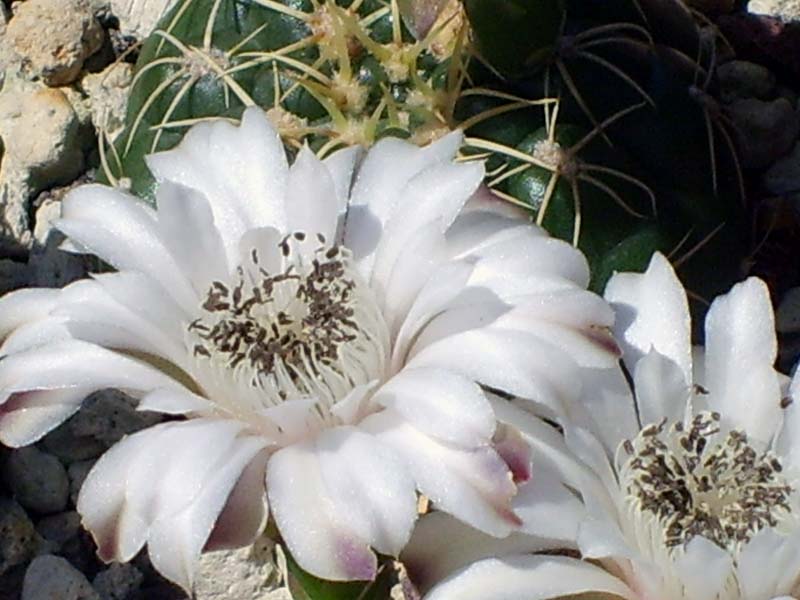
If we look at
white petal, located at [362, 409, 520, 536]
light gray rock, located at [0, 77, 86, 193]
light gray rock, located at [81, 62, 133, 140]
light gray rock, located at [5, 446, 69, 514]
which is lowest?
light gray rock, located at [5, 446, 69, 514]

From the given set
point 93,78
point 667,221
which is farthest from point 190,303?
point 93,78

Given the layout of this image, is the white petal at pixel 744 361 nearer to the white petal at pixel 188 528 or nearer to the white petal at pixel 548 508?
the white petal at pixel 548 508

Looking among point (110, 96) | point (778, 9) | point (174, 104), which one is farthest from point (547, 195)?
point (778, 9)

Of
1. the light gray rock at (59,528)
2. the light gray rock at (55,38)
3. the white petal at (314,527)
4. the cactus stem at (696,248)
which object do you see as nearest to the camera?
the white petal at (314,527)

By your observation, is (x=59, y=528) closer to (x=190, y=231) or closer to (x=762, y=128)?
(x=190, y=231)

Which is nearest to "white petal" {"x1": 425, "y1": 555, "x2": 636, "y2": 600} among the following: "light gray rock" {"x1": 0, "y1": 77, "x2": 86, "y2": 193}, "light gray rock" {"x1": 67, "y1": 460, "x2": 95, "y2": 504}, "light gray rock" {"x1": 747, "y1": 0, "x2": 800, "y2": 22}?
"light gray rock" {"x1": 67, "y1": 460, "x2": 95, "y2": 504}

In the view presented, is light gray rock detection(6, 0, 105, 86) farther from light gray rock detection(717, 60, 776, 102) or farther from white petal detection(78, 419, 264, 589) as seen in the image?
white petal detection(78, 419, 264, 589)

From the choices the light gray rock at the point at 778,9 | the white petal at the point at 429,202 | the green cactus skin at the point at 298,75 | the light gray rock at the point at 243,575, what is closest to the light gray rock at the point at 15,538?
the light gray rock at the point at 243,575
